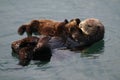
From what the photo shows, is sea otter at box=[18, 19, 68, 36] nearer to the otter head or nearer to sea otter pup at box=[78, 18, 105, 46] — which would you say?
the otter head

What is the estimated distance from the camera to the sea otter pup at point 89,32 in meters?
8.25

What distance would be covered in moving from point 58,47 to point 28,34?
1.38m

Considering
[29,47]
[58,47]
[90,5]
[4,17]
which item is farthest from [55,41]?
[90,5]

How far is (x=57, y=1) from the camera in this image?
38.4 feet

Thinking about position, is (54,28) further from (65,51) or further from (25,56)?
(25,56)

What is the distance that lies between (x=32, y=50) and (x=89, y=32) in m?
1.78

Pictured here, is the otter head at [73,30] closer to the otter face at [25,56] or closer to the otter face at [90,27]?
the otter face at [90,27]

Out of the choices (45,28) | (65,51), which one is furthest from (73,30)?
(45,28)

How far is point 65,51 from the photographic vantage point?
7.74 metres

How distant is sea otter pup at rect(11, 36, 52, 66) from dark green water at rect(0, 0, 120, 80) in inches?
5.0

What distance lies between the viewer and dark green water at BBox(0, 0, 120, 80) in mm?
6980

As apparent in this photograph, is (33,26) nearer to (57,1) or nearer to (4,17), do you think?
(4,17)

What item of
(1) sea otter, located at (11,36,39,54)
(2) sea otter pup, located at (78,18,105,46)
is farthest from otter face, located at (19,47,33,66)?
(2) sea otter pup, located at (78,18,105,46)

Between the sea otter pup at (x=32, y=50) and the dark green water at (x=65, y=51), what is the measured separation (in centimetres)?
13
